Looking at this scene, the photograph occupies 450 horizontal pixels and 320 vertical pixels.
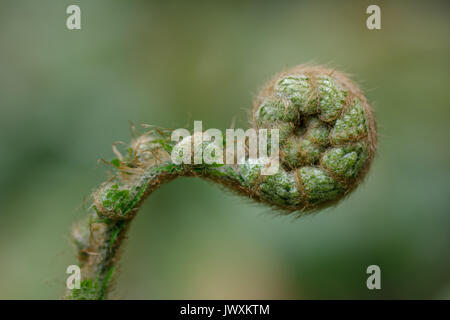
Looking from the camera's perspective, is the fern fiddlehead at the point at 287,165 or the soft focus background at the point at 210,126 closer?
the fern fiddlehead at the point at 287,165

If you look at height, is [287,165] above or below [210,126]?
below

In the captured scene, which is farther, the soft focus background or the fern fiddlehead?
the soft focus background

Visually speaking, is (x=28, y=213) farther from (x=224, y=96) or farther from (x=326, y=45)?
(x=326, y=45)

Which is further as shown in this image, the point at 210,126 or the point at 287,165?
the point at 210,126

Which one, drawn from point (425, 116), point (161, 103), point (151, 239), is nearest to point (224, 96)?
point (161, 103)
